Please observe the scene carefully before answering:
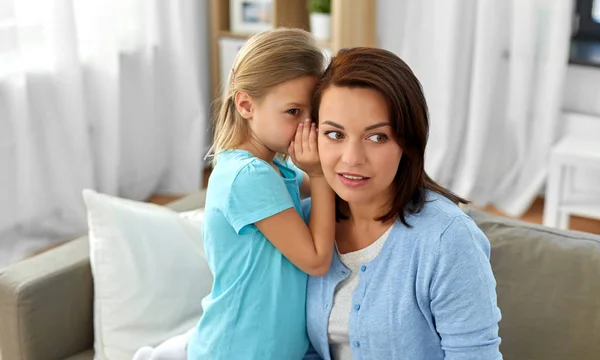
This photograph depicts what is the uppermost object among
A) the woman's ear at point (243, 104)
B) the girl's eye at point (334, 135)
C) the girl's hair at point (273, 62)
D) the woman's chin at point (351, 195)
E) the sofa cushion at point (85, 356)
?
the girl's hair at point (273, 62)

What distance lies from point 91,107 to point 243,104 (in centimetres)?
224

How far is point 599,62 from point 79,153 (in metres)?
2.29

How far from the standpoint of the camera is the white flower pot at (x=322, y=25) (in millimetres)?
3842

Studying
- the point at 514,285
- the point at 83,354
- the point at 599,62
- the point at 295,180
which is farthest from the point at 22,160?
the point at 599,62

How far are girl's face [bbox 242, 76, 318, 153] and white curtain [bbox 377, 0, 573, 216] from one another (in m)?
2.45

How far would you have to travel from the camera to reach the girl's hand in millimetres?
1433

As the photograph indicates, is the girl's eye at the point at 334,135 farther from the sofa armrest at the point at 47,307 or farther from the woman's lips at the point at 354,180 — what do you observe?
the sofa armrest at the point at 47,307

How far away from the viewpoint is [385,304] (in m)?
1.40

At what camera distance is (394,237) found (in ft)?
4.61

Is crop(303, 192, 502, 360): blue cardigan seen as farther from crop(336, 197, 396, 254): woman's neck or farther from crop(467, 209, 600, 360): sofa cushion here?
crop(467, 209, 600, 360): sofa cushion

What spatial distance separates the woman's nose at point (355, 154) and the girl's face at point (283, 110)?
0.17 meters

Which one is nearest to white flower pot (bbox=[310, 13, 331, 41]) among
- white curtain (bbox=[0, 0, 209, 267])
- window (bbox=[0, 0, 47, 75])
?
white curtain (bbox=[0, 0, 209, 267])

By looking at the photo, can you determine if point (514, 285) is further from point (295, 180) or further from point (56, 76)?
point (56, 76)

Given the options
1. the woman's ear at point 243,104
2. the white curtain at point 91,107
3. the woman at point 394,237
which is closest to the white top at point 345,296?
the woman at point 394,237
